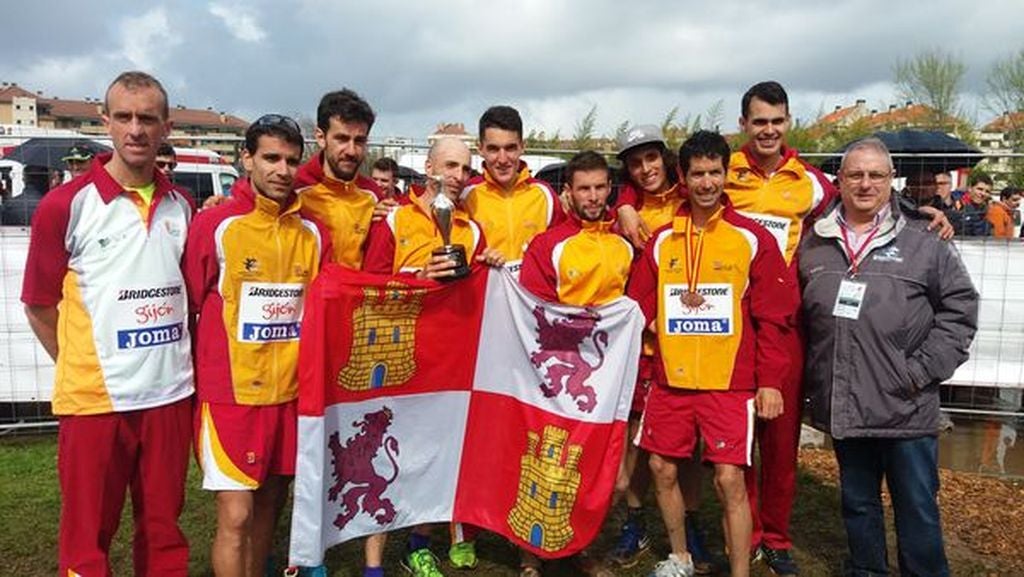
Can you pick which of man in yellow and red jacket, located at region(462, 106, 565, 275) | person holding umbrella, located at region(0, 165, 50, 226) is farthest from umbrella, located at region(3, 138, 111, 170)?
man in yellow and red jacket, located at region(462, 106, 565, 275)

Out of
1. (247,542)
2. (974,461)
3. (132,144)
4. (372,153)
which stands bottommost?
(974,461)

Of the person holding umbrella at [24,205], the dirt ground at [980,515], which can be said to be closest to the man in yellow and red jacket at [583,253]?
the dirt ground at [980,515]

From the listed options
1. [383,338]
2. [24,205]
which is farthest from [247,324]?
[24,205]

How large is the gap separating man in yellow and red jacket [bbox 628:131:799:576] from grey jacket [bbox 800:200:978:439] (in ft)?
0.91

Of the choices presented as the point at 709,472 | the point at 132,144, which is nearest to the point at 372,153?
the point at 709,472

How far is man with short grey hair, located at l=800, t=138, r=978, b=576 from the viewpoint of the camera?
3439 millimetres

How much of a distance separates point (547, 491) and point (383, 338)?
1128 mm

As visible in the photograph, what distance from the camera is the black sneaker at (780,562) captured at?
4.21m

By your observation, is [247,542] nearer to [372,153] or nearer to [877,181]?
[877,181]

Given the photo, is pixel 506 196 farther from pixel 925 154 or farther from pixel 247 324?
pixel 925 154

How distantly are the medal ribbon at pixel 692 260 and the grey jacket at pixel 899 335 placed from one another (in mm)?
619

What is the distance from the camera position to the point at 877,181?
3539mm

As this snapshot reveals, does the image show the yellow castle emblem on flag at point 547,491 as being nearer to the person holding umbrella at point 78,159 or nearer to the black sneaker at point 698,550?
the black sneaker at point 698,550

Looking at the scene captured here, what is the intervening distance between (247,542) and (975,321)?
3.31m
